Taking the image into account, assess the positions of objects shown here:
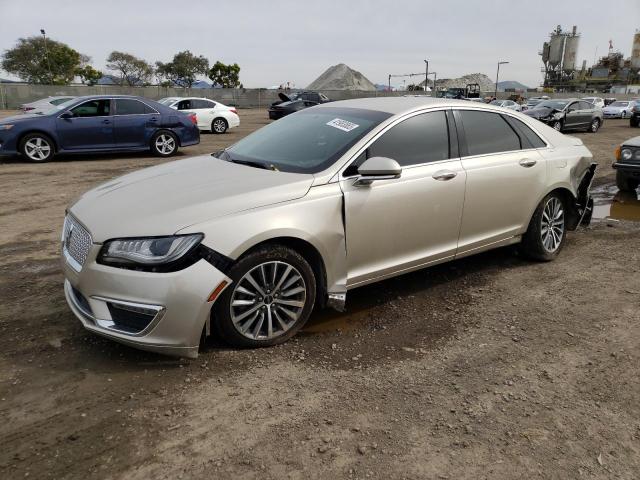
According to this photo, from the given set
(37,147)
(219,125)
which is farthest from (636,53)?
(37,147)

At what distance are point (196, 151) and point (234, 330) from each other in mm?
11451

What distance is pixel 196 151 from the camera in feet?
45.6

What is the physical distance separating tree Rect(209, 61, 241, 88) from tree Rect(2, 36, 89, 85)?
23.8 metres

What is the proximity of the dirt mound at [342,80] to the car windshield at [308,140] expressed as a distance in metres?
120

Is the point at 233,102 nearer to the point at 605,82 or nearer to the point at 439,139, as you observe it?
the point at 439,139

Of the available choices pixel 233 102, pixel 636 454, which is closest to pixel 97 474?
pixel 636 454

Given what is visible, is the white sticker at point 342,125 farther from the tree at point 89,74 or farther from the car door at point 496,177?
the tree at point 89,74

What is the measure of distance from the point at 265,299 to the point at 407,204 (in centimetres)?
132

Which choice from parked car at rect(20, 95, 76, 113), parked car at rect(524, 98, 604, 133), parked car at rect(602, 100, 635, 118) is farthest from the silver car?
parked car at rect(602, 100, 635, 118)

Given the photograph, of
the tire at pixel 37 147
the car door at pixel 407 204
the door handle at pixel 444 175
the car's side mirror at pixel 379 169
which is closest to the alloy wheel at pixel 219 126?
the tire at pixel 37 147

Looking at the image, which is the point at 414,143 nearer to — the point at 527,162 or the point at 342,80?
the point at 527,162

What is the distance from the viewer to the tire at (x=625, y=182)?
8.20m

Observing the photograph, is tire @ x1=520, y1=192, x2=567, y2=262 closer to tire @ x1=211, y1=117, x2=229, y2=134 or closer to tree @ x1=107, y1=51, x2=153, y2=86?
tire @ x1=211, y1=117, x2=229, y2=134

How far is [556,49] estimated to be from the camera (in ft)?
368
